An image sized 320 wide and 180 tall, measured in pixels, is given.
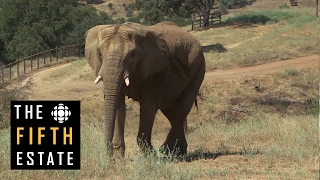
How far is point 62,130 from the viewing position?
811 centimetres

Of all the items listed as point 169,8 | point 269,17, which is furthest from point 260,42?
point 269,17

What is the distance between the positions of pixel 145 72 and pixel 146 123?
2.99ft

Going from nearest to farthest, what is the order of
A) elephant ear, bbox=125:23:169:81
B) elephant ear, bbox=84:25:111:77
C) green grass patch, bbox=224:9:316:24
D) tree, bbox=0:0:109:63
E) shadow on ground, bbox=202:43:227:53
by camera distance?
elephant ear, bbox=84:25:111:77 → elephant ear, bbox=125:23:169:81 → shadow on ground, bbox=202:43:227:53 → green grass patch, bbox=224:9:316:24 → tree, bbox=0:0:109:63

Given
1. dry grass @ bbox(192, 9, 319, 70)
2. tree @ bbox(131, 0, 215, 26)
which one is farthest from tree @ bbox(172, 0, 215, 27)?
dry grass @ bbox(192, 9, 319, 70)

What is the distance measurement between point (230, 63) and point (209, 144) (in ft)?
62.9

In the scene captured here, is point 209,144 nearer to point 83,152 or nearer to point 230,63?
point 83,152

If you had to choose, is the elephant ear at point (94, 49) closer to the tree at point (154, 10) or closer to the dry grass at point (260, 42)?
the dry grass at point (260, 42)

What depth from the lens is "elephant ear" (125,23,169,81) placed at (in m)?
8.16

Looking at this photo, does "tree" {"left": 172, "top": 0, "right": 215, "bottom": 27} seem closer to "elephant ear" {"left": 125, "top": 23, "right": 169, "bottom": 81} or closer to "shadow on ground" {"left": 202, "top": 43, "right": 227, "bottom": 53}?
"shadow on ground" {"left": 202, "top": 43, "right": 227, "bottom": 53}

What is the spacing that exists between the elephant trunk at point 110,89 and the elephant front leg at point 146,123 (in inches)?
47.7

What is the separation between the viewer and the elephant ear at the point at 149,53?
26.8 ft

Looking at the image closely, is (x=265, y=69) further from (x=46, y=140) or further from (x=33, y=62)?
(x=46, y=140)

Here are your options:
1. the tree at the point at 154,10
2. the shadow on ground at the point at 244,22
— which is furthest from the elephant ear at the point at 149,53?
the shadow on ground at the point at 244,22

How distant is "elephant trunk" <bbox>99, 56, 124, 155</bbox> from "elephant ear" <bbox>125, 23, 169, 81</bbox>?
0.60 m
